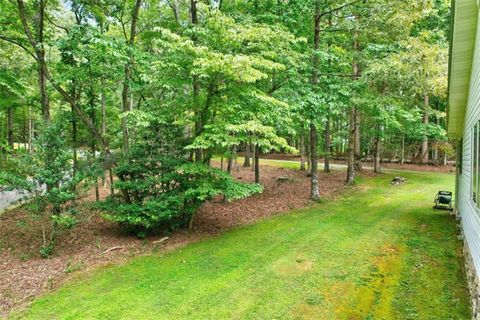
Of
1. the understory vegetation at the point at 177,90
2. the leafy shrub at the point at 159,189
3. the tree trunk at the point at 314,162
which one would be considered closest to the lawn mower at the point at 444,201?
the understory vegetation at the point at 177,90

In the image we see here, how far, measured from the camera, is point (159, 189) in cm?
866

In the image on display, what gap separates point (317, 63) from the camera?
1219 cm

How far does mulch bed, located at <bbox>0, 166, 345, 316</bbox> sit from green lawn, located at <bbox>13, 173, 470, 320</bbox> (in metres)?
0.46

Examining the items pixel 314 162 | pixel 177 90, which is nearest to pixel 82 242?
pixel 177 90

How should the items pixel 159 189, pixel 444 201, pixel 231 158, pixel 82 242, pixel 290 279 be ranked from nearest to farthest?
pixel 290 279 < pixel 82 242 < pixel 159 189 < pixel 444 201 < pixel 231 158

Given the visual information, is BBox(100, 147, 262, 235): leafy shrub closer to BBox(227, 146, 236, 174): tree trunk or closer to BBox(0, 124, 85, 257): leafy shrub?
BBox(0, 124, 85, 257): leafy shrub

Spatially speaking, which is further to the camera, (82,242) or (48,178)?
(82,242)

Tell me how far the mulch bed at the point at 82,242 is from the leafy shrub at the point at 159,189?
1.83 feet

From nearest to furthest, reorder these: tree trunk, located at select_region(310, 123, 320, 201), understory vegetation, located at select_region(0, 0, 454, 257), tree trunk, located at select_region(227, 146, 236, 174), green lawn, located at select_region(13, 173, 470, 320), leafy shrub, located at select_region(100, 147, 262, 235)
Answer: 1. green lawn, located at select_region(13, 173, 470, 320)
2. understory vegetation, located at select_region(0, 0, 454, 257)
3. leafy shrub, located at select_region(100, 147, 262, 235)
4. tree trunk, located at select_region(227, 146, 236, 174)
5. tree trunk, located at select_region(310, 123, 320, 201)

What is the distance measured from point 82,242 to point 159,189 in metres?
2.27

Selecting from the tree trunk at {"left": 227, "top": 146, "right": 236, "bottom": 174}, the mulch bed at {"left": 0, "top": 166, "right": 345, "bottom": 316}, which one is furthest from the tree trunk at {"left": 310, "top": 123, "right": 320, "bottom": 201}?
the tree trunk at {"left": 227, "top": 146, "right": 236, "bottom": 174}

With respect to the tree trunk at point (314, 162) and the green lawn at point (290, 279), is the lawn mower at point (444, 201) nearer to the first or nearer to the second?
the green lawn at point (290, 279)

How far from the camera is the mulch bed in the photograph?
6128 mm

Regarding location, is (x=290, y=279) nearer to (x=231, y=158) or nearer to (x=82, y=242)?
(x=82, y=242)
